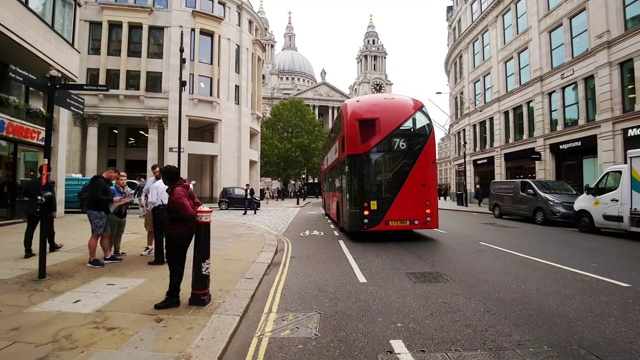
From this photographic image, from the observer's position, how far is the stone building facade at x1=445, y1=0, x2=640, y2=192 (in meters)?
17.1

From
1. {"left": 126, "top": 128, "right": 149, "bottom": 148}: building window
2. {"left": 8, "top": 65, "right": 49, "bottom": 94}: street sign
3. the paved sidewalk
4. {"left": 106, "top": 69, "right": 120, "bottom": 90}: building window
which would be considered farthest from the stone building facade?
{"left": 126, "top": 128, "right": 149, "bottom": 148}: building window

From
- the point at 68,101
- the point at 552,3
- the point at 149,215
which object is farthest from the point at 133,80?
the point at 552,3

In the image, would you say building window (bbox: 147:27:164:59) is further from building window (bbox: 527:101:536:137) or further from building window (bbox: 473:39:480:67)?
building window (bbox: 527:101:536:137)

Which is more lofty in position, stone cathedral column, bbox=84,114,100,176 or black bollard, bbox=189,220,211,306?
stone cathedral column, bbox=84,114,100,176

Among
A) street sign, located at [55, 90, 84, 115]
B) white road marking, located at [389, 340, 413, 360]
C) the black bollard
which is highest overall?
street sign, located at [55, 90, 84, 115]

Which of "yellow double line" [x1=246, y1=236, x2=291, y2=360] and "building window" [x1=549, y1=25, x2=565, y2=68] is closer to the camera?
"yellow double line" [x1=246, y1=236, x2=291, y2=360]

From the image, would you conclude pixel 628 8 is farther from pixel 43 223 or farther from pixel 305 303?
pixel 43 223

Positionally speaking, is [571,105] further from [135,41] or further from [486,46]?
[135,41]

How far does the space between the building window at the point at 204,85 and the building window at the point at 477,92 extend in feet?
80.5

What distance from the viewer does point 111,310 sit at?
423 cm

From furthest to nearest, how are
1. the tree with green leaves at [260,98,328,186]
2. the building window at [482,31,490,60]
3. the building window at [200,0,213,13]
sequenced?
the tree with green leaves at [260,98,328,186] → the building window at [200,0,213,13] → the building window at [482,31,490,60]

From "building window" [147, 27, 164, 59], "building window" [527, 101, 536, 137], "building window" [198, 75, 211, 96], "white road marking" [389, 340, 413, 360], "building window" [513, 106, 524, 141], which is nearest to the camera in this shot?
"white road marking" [389, 340, 413, 360]

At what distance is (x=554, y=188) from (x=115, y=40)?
33823 mm

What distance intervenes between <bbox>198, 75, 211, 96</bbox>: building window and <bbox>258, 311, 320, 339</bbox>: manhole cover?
100ft
